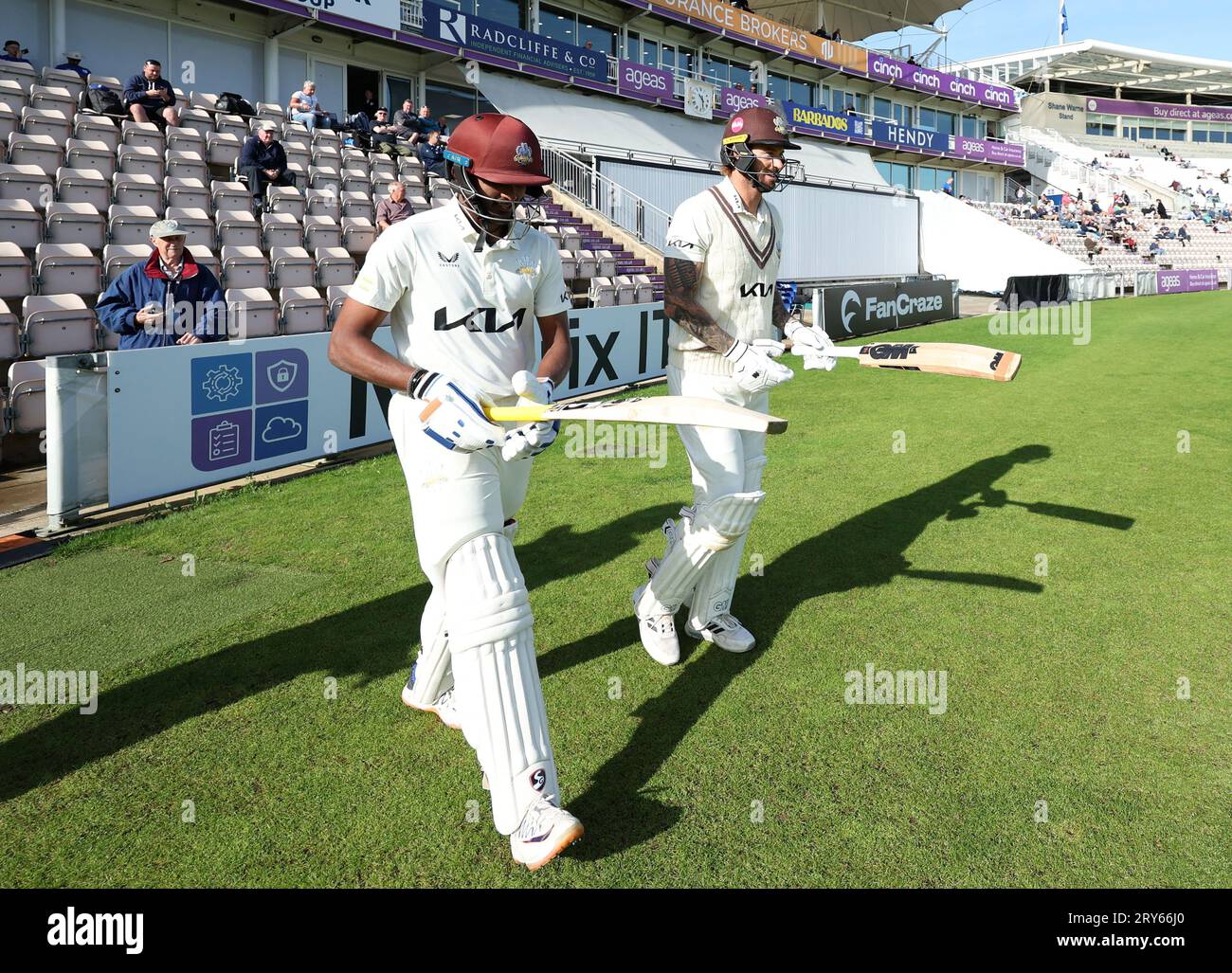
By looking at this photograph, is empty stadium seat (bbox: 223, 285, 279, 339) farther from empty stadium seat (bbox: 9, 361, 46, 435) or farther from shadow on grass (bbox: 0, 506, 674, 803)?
shadow on grass (bbox: 0, 506, 674, 803)

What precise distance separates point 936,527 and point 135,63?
20605mm

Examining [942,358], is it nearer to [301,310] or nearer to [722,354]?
[722,354]

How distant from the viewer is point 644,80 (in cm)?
3002

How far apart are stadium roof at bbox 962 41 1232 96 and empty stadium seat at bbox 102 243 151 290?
217 ft

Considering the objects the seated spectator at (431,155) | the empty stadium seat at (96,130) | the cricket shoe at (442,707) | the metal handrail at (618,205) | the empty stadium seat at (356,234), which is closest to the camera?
the cricket shoe at (442,707)

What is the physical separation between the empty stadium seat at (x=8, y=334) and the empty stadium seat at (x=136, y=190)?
4097 millimetres

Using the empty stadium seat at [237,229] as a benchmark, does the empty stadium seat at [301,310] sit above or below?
below

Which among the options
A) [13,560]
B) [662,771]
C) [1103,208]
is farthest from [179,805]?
[1103,208]

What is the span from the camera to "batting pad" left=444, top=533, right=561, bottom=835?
2.87 metres

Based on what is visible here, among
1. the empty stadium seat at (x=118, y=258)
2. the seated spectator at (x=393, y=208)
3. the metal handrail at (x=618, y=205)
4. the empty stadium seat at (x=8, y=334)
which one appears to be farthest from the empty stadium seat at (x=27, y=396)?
the metal handrail at (x=618, y=205)

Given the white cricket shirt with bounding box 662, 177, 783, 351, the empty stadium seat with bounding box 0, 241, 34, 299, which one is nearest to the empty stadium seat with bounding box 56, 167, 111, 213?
the empty stadium seat with bounding box 0, 241, 34, 299

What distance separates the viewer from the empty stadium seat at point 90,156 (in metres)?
12.6

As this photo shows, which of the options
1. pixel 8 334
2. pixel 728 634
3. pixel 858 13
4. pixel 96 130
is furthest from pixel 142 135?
pixel 858 13

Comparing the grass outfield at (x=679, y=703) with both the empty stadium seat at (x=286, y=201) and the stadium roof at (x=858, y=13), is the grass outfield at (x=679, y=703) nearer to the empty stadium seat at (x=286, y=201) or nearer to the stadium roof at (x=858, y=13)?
the empty stadium seat at (x=286, y=201)
